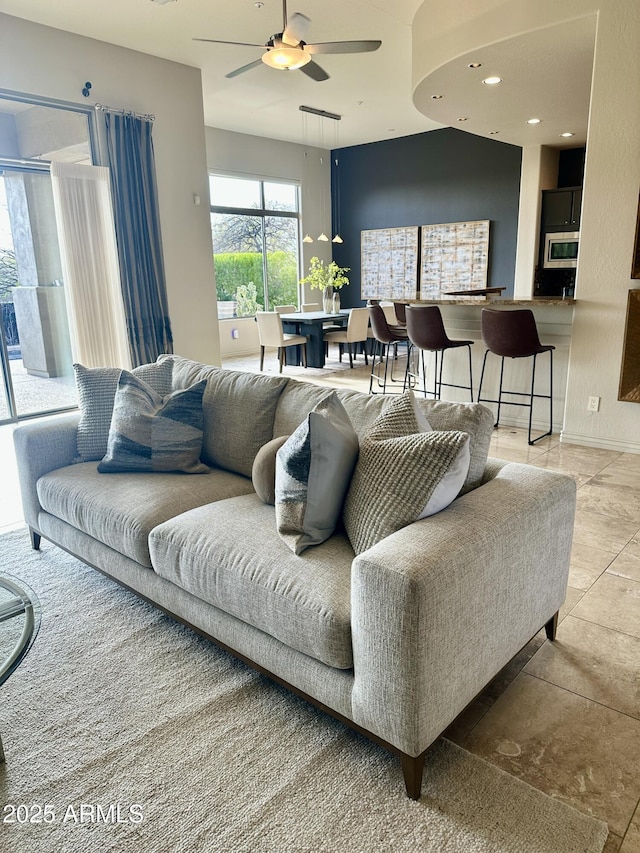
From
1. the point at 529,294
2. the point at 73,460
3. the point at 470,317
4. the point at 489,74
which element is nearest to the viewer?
the point at 73,460

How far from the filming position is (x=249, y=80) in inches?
259

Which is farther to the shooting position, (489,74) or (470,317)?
(470,317)

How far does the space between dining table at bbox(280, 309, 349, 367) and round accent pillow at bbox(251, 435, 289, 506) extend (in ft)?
19.2

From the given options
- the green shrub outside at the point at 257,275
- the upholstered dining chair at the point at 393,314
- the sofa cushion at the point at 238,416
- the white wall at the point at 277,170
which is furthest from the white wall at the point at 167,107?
the sofa cushion at the point at 238,416

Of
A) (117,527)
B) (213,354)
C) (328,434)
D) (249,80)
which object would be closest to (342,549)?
(328,434)

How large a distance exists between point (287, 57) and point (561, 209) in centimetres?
511

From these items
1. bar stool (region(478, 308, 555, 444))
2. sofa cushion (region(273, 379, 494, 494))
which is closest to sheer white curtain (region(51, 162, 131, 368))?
bar stool (region(478, 308, 555, 444))

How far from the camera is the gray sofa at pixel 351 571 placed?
1.41 meters

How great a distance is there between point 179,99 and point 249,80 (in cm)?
102

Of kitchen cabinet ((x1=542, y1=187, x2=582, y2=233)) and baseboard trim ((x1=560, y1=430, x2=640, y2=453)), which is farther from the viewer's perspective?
kitchen cabinet ((x1=542, y1=187, x2=582, y2=233))

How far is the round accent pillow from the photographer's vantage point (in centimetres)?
218

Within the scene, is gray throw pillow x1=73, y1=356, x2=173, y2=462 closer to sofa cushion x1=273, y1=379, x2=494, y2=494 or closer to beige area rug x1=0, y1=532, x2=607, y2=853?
sofa cushion x1=273, y1=379, x2=494, y2=494

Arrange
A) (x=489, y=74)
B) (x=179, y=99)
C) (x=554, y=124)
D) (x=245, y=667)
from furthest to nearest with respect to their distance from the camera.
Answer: (x=554, y=124) < (x=179, y=99) < (x=489, y=74) < (x=245, y=667)

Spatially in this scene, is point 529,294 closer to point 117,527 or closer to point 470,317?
point 470,317
